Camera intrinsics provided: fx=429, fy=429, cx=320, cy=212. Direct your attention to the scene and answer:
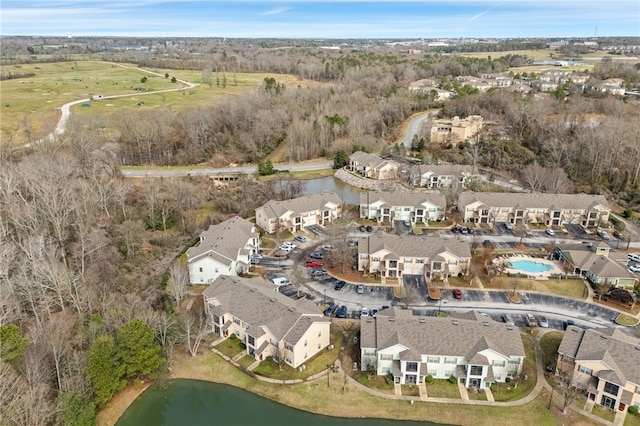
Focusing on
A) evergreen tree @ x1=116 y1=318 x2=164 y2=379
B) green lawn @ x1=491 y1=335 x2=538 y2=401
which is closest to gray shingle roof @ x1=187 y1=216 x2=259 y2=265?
evergreen tree @ x1=116 y1=318 x2=164 y2=379

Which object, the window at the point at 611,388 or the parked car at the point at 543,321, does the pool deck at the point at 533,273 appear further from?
the window at the point at 611,388

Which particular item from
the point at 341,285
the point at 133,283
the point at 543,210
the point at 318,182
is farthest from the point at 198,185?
the point at 543,210

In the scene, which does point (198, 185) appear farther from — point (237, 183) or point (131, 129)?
point (131, 129)

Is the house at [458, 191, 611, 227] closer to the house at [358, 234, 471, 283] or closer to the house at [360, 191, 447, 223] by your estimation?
the house at [360, 191, 447, 223]

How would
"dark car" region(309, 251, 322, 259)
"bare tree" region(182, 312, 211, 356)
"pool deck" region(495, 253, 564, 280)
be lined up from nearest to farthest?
"bare tree" region(182, 312, 211, 356) → "pool deck" region(495, 253, 564, 280) → "dark car" region(309, 251, 322, 259)

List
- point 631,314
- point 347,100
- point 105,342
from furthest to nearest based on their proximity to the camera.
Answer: point 347,100 → point 631,314 → point 105,342

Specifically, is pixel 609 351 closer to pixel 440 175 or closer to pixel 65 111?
pixel 440 175

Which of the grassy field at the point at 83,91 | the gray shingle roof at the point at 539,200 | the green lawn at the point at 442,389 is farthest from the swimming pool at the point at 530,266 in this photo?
the grassy field at the point at 83,91
